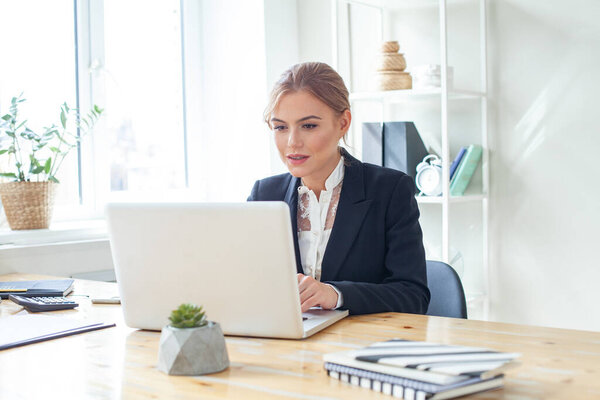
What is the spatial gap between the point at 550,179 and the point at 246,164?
1399mm

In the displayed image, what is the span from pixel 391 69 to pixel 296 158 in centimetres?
121

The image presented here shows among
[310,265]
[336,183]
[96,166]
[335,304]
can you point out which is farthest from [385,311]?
[96,166]

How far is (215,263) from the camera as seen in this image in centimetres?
131

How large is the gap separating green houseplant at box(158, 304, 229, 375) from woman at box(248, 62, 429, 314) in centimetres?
68

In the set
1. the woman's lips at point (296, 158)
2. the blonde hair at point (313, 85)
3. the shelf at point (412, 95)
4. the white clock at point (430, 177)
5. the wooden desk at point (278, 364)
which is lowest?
the wooden desk at point (278, 364)

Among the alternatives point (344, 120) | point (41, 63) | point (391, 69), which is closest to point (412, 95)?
point (391, 69)

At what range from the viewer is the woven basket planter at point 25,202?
8.52 ft

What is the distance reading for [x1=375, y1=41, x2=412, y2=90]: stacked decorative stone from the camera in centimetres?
290

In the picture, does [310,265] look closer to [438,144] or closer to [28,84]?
[438,144]

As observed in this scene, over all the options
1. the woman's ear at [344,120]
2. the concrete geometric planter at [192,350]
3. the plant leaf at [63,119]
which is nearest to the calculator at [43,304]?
the concrete geometric planter at [192,350]

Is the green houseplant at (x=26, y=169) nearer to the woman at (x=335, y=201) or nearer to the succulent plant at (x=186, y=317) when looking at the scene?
the woman at (x=335, y=201)

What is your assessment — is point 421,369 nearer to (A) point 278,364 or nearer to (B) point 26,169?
(A) point 278,364

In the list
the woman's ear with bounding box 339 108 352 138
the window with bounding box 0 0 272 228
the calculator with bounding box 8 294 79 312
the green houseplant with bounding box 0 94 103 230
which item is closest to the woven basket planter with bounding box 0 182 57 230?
the green houseplant with bounding box 0 94 103 230

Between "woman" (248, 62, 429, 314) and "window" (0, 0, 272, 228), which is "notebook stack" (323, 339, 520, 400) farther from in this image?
"window" (0, 0, 272, 228)
